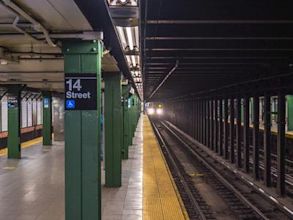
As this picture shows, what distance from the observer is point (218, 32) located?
19.9 ft

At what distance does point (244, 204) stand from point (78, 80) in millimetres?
6269

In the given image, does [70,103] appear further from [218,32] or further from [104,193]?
[104,193]

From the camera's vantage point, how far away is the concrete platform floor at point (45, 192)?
764cm

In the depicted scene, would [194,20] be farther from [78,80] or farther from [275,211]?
[275,211]

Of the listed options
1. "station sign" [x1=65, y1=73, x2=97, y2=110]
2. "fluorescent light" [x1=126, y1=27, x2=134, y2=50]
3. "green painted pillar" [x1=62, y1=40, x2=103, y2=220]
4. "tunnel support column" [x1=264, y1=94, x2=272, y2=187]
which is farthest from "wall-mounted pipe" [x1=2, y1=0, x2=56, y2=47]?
"tunnel support column" [x1=264, y1=94, x2=272, y2=187]

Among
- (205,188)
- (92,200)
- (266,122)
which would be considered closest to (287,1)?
(92,200)

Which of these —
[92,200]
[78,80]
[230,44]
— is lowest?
[92,200]

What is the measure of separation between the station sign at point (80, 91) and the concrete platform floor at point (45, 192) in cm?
281

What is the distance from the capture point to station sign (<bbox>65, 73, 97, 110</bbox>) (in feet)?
16.8

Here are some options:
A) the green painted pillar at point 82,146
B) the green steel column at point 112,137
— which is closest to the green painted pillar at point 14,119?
the green steel column at point 112,137

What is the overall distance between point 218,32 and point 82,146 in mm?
2541

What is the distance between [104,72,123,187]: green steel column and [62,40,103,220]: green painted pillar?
183 inches

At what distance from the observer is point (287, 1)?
14.9ft

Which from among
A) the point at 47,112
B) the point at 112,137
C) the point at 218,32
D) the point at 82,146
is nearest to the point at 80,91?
the point at 82,146
